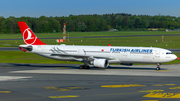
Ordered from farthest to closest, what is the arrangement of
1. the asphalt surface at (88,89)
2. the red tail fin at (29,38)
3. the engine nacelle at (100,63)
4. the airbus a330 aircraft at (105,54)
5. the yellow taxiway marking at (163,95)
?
the red tail fin at (29,38) < the airbus a330 aircraft at (105,54) < the engine nacelle at (100,63) < the yellow taxiway marking at (163,95) < the asphalt surface at (88,89)

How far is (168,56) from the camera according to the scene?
134 feet

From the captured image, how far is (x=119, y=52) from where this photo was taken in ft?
141

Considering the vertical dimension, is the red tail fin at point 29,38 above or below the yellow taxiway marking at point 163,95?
above

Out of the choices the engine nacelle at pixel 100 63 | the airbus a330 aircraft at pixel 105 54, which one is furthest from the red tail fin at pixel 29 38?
the engine nacelle at pixel 100 63

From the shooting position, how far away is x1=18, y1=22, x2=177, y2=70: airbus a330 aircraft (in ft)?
136

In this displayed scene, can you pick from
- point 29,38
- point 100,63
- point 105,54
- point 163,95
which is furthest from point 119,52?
point 163,95

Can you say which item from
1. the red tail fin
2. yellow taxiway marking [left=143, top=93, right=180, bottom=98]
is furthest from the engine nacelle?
yellow taxiway marking [left=143, top=93, right=180, bottom=98]

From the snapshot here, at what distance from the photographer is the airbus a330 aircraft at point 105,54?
41375mm

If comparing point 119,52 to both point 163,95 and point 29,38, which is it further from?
point 163,95

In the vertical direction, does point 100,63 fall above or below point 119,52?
below

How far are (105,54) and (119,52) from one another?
96.5 inches

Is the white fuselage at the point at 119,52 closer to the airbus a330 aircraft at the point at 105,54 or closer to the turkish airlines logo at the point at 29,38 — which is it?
the airbus a330 aircraft at the point at 105,54

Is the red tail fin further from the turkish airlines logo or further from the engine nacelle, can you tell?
the engine nacelle

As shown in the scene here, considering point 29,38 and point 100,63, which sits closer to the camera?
point 100,63
